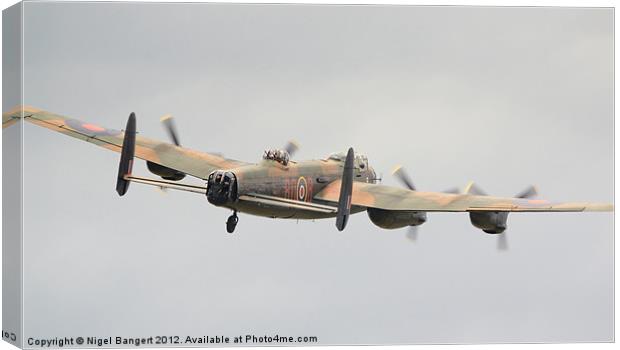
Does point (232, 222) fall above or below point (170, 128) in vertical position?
below

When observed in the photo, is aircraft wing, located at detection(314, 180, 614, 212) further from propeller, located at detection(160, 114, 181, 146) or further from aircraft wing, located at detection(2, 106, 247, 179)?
propeller, located at detection(160, 114, 181, 146)

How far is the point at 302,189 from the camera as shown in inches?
1612

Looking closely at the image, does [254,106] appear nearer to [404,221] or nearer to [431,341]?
[404,221]

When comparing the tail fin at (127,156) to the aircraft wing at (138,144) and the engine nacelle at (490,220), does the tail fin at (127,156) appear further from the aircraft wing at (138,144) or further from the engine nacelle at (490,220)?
the engine nacelle at (490,220)

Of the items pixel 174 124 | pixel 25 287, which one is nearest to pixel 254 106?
pixel 174 124

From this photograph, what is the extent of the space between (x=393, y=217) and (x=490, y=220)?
265 centimetres

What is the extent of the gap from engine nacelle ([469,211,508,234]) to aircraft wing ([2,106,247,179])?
261 inches

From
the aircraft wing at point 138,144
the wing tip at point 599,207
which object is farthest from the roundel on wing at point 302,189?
the wing tip at point 599,207

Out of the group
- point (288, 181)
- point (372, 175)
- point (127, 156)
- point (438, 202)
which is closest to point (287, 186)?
point (288, 181)

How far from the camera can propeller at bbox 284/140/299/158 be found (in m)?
40.4

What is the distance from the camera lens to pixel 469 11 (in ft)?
135

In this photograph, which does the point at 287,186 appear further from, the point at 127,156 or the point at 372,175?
the point at 127,156

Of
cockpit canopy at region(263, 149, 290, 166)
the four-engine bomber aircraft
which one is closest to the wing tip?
the four-engine bomber aircraft

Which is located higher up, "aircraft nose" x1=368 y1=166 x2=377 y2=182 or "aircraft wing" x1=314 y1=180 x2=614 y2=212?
"aircraft nose" x1=368 y1=166 x2=377 y2=182
